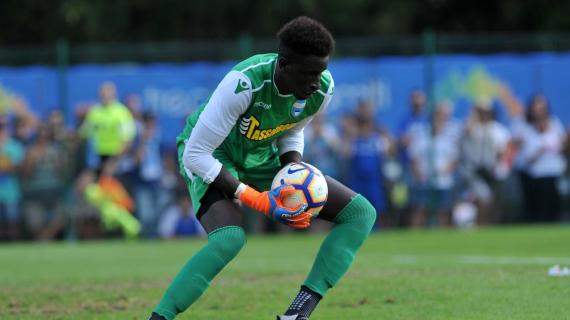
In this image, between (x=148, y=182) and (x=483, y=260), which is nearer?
(x=483, y=260)

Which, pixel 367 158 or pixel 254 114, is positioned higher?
pixel 254 114

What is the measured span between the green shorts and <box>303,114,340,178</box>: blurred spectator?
11979mm

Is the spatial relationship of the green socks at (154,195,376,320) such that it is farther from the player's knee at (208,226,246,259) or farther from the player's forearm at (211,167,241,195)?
the player's forearm at (211,167,241,195)

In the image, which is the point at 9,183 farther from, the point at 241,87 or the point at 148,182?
the point at 241,87

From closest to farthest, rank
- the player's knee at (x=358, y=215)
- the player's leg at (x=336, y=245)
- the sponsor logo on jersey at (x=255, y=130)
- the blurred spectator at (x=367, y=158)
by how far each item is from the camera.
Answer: the sponsor logo on jersey at (x=255, y=130), the player's leg at (x=336, y=245), the player's knee at (x=358, y=215), the blurred spectator at (x=367, y=158)

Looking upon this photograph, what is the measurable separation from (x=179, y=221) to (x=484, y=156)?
560cm

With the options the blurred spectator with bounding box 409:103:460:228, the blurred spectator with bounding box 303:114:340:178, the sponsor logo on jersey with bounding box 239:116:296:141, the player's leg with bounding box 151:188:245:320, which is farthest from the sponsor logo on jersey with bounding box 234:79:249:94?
the blurred spectator with bounding box 409:103:460:228

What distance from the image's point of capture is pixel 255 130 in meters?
7.20

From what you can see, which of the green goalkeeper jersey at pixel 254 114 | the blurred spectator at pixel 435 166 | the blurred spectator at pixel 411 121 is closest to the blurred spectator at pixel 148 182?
the blurred spectator at pixel 411 121

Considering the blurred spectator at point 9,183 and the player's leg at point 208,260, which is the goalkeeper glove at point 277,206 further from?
the blurred spectator at point 9,183

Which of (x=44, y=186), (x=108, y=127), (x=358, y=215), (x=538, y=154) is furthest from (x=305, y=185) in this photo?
(x=44, y=186)

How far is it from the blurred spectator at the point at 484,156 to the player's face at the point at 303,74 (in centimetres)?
1308

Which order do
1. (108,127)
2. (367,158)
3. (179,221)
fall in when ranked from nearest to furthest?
1. (108,127)
2. (367,158)
3. (179,221)

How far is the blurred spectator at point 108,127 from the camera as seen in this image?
1931cm
